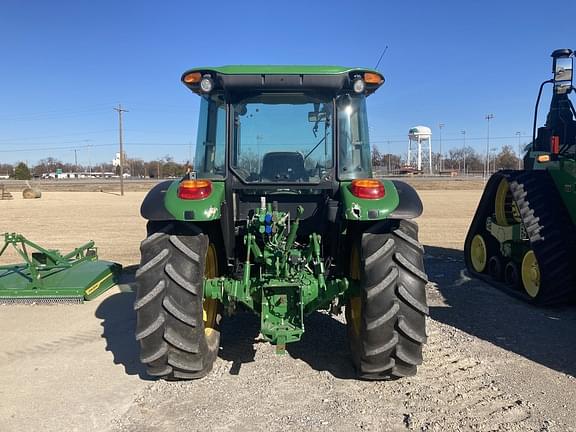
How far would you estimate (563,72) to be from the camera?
734cm

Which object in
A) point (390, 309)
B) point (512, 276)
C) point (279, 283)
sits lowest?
point (512, 276)

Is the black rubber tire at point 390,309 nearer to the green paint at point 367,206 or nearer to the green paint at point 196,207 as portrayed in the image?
the green paint at point 367,206

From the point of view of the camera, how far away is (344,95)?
4.37m

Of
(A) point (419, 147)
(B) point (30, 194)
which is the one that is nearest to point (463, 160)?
(A) point (419, 147)

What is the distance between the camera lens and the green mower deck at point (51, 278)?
6176mm

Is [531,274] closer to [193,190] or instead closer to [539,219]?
[539,219]

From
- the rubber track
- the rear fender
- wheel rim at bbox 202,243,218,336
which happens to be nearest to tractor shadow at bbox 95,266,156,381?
wheel rim at bbox 202,243,218,336

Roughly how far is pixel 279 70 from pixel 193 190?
120cm

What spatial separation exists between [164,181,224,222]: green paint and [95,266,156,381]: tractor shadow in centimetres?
136

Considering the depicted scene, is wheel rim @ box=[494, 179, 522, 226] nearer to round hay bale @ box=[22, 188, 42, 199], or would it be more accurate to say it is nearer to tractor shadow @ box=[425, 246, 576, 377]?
tractor shadow @ box=[425, 246, 576, 377]

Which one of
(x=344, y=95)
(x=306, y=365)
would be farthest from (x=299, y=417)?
(x=344, y=95)

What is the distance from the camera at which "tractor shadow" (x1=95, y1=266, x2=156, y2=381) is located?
4348 mm

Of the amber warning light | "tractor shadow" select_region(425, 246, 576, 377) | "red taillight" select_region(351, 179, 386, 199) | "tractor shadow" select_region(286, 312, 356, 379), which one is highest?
the amber warning light

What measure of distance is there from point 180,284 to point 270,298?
0.70 m
